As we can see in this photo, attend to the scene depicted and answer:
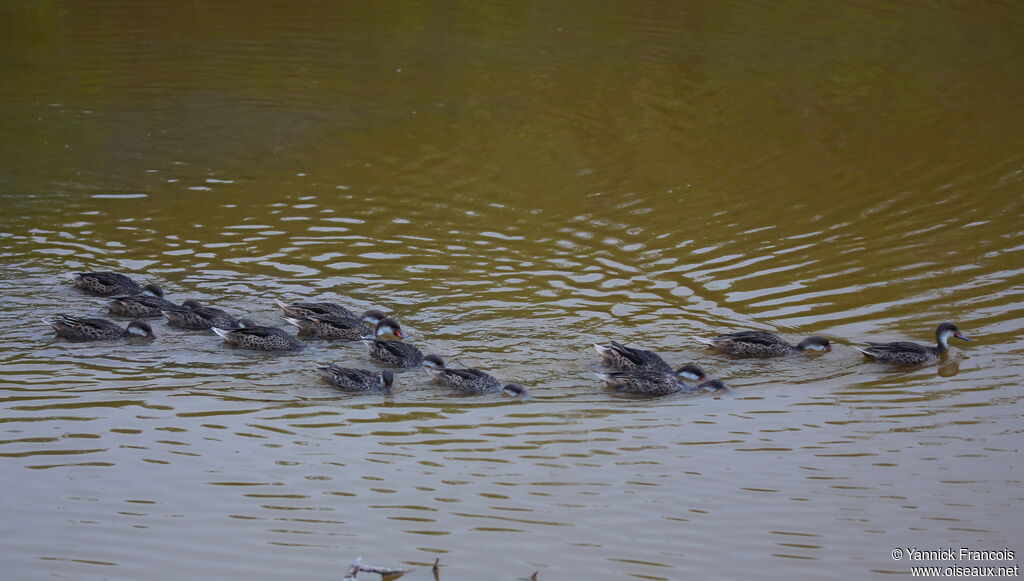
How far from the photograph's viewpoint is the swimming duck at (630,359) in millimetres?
11008

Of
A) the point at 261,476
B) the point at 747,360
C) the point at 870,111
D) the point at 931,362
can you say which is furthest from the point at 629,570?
the point at 870,111

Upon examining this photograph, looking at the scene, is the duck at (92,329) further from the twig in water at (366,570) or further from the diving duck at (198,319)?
the twig in water at (366,570)

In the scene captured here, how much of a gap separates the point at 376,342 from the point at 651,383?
2.57 meters

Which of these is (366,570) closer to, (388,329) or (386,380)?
(386,380)

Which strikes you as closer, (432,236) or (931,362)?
(931,362)

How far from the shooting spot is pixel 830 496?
8.62 metres

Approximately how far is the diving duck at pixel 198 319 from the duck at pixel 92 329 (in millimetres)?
391

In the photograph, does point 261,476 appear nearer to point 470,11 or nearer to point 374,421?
point 374,421

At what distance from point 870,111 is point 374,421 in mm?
12708

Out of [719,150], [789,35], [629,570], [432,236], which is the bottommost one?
[629,570]

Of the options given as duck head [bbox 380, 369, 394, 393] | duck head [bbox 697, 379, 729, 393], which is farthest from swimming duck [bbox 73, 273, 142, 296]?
duck head [bbox 697, 379, 729, 393]

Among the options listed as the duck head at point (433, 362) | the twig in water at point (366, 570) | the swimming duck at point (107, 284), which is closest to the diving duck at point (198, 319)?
the swimming duck at point (107, 284)

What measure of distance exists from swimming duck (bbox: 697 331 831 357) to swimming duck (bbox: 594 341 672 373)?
656mm

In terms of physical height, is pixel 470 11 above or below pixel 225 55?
above
